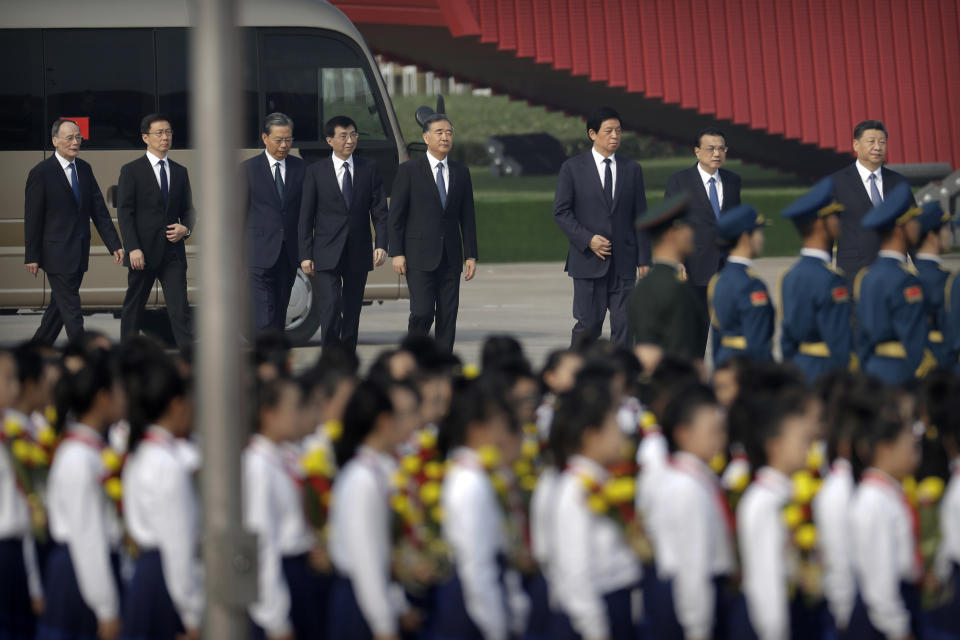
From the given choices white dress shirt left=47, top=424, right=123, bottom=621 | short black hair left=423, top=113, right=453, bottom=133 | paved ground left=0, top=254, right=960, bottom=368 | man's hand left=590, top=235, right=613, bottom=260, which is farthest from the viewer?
paved ground left=0, top=254, right=960, bottom=368

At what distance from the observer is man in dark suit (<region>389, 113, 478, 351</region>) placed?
11.7 metres

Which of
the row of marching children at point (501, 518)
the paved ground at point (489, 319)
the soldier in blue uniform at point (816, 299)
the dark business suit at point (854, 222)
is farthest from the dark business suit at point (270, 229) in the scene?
the row of marching children at point (501, 518)

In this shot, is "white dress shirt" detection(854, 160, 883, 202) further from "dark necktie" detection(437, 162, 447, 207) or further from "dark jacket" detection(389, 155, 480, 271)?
"dark necktie" detection(437, 162, 447, 207)

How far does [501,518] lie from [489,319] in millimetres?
11768

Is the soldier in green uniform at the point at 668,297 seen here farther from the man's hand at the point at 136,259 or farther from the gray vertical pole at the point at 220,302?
the man's hand at the point at 136,259

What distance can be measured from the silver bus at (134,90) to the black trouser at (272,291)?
1.82 metres

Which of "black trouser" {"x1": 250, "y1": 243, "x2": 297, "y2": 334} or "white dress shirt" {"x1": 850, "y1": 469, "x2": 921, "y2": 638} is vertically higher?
"black trouser" {"x1": 250, "y1": 243, "x2": 297, "y2": 334}

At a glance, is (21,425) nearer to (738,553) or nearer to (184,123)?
(738,553)

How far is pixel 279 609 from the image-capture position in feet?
16.9

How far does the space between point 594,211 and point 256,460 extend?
6.30 meters

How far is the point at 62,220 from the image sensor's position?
39.9 feet

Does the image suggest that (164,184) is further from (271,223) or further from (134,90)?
(134,90)

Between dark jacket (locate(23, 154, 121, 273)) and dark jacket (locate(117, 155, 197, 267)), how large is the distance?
0.52 feet

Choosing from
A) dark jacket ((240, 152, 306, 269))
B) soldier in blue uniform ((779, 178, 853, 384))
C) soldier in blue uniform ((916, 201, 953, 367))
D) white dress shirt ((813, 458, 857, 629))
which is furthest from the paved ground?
white dress shirt ((813, 458, 857, 629))
